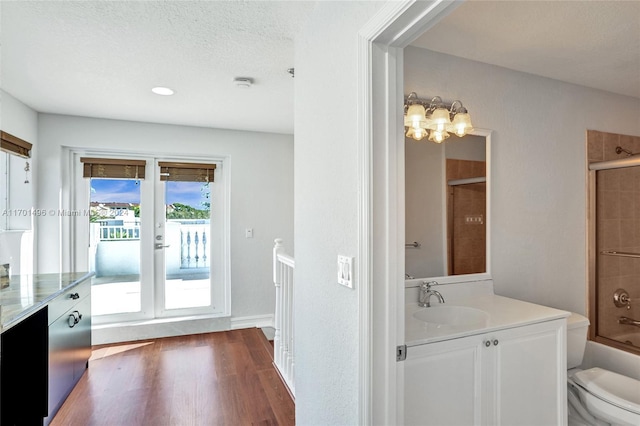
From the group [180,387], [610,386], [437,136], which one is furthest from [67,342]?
[610,386]

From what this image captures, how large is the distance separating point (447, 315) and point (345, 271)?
0.94m

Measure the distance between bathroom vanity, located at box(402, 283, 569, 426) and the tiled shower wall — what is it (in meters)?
1.29

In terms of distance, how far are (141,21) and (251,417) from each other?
7.74 ft

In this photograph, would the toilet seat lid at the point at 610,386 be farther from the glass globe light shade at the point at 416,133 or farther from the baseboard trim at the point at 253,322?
the baseboard trim at the point at 253,322

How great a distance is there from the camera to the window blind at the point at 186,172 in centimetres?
381

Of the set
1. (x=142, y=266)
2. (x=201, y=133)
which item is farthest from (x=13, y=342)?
(x=201, y=133)

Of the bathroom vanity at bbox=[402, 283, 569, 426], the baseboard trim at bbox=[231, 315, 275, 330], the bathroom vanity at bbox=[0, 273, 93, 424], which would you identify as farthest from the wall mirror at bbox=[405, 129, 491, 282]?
the baseboard trim at bbox=[231, 315, 275, 330]

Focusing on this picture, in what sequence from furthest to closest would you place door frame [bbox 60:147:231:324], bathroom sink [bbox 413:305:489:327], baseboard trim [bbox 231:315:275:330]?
baseboard trim [bbox 231:315:275:330] < door frame [bbox 60:147:231:324] < bathroom sink [bbox 413:305:489:327]

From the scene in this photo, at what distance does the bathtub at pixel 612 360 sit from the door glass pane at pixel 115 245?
12.9 ft

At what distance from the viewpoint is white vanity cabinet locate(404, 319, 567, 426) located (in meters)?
1.40

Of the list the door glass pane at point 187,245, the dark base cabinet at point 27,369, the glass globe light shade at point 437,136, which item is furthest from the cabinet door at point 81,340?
the glass globe light shade at point 437,136

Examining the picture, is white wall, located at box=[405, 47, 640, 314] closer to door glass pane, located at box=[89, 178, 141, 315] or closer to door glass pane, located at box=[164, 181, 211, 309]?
door glass pane, located at box=[164, 181, 211, 309]

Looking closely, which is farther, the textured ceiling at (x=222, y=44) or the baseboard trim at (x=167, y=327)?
the baseboard trim at (x=167, y=327)

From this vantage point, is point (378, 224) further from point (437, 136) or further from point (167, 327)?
point (167, 327)
